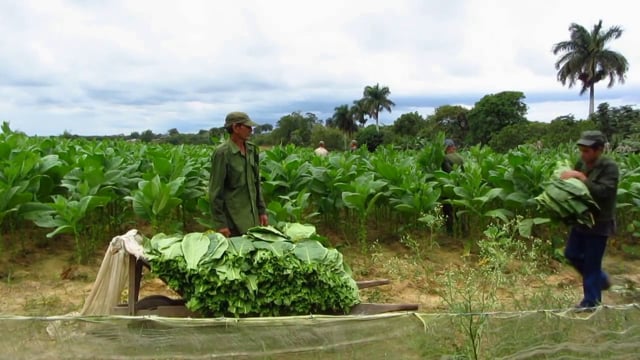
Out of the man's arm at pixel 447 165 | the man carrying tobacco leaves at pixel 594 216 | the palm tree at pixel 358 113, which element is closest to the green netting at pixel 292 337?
the man carrying tobacco leaves at pixel 594 216

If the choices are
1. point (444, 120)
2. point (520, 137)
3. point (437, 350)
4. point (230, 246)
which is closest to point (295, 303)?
point (230, 246)

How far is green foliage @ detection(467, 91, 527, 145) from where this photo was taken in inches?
2056

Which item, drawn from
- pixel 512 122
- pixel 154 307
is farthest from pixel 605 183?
pixel 512 122

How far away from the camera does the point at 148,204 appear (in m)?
5.35

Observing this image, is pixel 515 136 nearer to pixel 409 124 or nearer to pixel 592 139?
pixel 409 124

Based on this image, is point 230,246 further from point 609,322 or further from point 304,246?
point 609,322

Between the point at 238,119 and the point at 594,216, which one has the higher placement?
the point at 238,119

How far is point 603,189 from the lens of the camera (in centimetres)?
416

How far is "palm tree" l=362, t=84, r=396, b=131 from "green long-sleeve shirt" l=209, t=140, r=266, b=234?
78129mm

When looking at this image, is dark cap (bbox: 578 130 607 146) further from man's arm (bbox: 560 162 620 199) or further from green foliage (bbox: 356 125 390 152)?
green foliage (bbox: 356 125 390 152)

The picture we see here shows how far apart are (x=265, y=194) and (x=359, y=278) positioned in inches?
65.5

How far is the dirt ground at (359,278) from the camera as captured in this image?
475 cm

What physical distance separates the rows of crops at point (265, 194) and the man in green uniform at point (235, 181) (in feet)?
3.47

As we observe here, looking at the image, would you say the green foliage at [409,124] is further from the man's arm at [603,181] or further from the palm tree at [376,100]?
the man's arm at [603,181]
